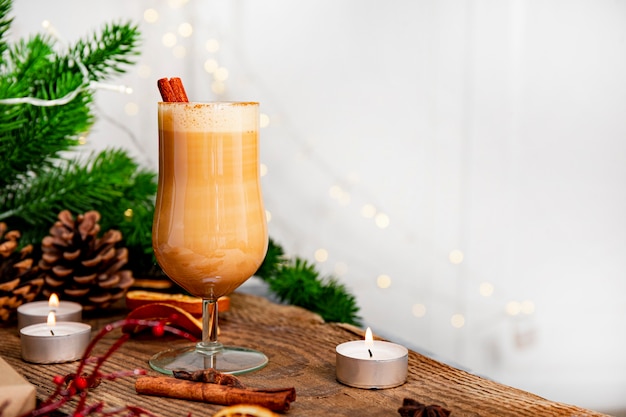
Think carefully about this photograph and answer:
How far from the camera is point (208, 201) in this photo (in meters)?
1.04

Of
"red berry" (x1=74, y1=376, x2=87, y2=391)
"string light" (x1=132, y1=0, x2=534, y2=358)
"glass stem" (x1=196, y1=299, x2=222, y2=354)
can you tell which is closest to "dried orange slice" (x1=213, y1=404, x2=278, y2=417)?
"red berry" (x1=74, y1=376, x2=87, y2=391)

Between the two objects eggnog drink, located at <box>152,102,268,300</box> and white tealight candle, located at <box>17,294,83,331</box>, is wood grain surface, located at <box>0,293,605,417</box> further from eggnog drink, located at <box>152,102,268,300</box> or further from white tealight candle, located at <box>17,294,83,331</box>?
eggnog drink, located at <box>152,102,268,300</box>

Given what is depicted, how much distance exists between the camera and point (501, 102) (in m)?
2.27

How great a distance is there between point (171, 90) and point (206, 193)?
0.52 feet

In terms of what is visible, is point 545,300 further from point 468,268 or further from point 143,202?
point 143,202

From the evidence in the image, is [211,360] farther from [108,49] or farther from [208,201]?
[108,49]

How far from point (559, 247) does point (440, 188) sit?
1.25ft

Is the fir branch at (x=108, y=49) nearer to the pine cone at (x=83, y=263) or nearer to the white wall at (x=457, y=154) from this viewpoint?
the pine cone at (x=83, y=263)

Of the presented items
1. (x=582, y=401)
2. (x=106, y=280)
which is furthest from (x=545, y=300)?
(x=106, y=280)

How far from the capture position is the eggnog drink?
1033 millimetres

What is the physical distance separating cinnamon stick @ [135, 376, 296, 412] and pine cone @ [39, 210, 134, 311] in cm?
42

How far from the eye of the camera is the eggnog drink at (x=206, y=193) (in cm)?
103

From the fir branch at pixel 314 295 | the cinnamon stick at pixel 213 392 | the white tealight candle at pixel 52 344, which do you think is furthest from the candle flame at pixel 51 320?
the fir branch at pixel 314 295

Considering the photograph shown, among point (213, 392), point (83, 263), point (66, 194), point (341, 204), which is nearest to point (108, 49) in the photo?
point (66, 194)
